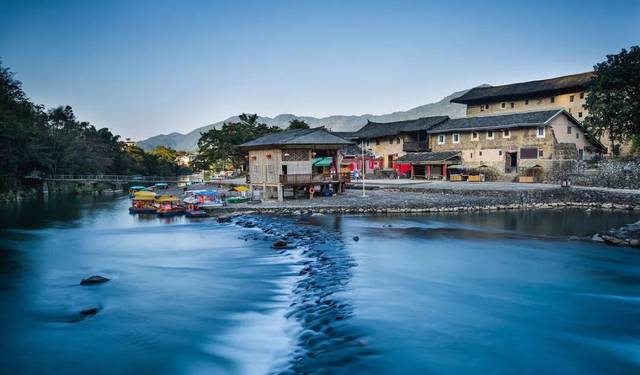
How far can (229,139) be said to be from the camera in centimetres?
5778

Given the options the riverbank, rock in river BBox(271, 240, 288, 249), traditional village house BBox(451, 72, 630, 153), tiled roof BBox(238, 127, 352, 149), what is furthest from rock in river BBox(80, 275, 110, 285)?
traditional village house BBox(451, 72, 630, 153)

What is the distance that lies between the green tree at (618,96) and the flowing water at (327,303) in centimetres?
1856

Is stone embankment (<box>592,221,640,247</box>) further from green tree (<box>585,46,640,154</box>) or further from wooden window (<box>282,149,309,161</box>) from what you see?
green tree (<box>585,46,640,154</box>)

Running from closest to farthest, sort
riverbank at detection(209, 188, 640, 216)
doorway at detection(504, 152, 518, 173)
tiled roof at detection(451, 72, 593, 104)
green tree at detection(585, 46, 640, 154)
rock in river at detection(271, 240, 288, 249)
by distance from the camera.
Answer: rock in river at detection(271, 240, 288, 249) → riverbank at detection(209, 188, 640, 216) → green tree at detection(585, 46, 640, 154) → doorway at detection(504, 152, 518, 173) → tiled roof at detection(451, 72, 593, 104)

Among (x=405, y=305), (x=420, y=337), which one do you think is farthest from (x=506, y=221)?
(x=420, y=337)

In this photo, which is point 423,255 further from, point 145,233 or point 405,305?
point 145,233

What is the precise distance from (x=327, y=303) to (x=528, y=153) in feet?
105

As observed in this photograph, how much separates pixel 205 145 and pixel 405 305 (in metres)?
54.2

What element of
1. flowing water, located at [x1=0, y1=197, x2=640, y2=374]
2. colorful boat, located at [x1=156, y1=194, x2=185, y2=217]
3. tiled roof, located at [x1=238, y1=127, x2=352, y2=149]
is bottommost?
flowing water, located at [x1=0, y1=197, x2=640, y2=374]

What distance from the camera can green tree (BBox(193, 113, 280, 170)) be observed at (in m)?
57.3

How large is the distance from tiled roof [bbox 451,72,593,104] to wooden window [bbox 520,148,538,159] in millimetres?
9397

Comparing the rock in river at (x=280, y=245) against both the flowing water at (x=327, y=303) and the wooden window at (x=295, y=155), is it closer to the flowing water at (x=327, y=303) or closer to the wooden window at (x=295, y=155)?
the flowing water at (x=327, y=303)

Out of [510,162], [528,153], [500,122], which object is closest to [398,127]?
[500,122]

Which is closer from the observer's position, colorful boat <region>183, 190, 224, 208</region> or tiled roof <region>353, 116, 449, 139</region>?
colorful boat <region>183, 190, 224, 208</region>
